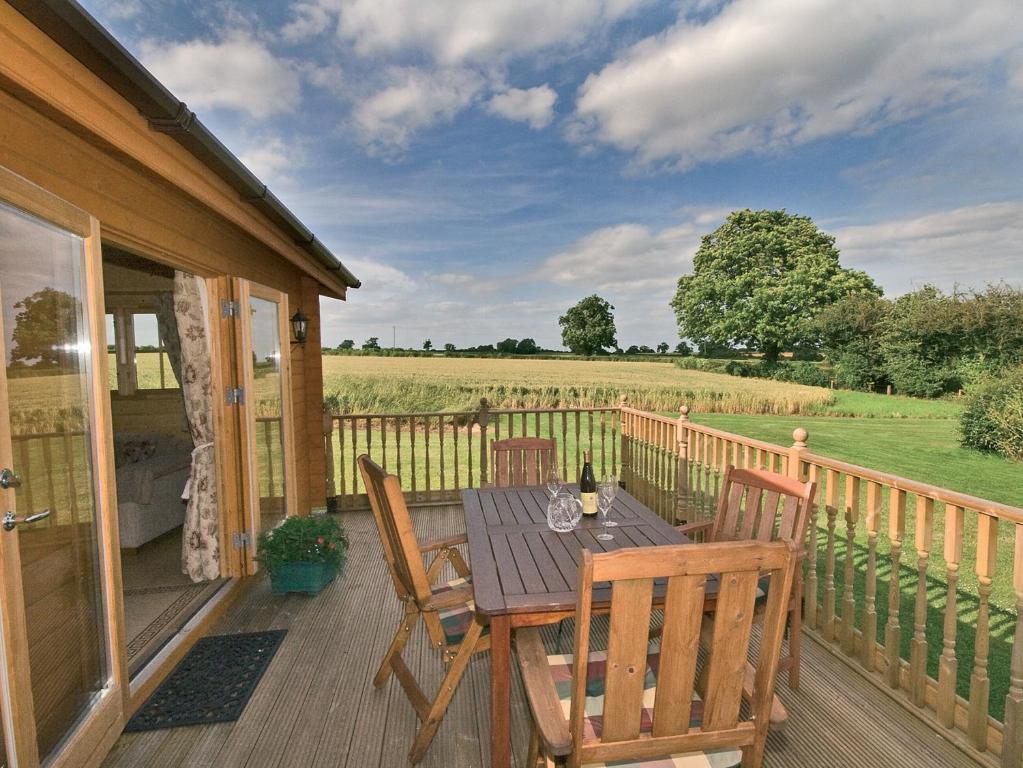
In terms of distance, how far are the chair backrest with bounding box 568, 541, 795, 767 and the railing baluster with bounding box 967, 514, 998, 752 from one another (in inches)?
45.5

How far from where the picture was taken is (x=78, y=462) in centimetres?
185

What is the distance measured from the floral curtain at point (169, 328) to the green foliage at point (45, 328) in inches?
148

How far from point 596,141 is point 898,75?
5579 mm

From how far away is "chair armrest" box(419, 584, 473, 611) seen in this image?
6.01 feet

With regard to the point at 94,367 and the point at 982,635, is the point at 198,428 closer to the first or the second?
the point at 94,367

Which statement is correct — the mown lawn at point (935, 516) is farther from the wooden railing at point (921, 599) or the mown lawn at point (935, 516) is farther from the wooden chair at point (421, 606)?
the wooden chair at point (421, 606)

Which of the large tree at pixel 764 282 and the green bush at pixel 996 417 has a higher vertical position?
the large tree at pixel 764 282

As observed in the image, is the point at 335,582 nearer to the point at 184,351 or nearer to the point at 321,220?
the point at 184,351

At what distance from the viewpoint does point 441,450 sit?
5105mm

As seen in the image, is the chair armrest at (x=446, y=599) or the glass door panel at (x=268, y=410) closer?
the chair armrest at (x=446, y=599)

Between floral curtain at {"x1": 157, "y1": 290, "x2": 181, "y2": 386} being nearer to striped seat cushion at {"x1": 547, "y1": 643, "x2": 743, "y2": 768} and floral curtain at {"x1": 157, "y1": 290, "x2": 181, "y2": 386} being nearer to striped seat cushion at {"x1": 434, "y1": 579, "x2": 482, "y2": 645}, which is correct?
striped seat cushion at {"x1": 434, "y1": 579, "x2": 482, "y2": 645}

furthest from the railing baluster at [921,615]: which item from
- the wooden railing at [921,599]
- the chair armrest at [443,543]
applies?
the chair armrest at [443,543]

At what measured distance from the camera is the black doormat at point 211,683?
2.14m

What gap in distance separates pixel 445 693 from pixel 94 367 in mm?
1745
